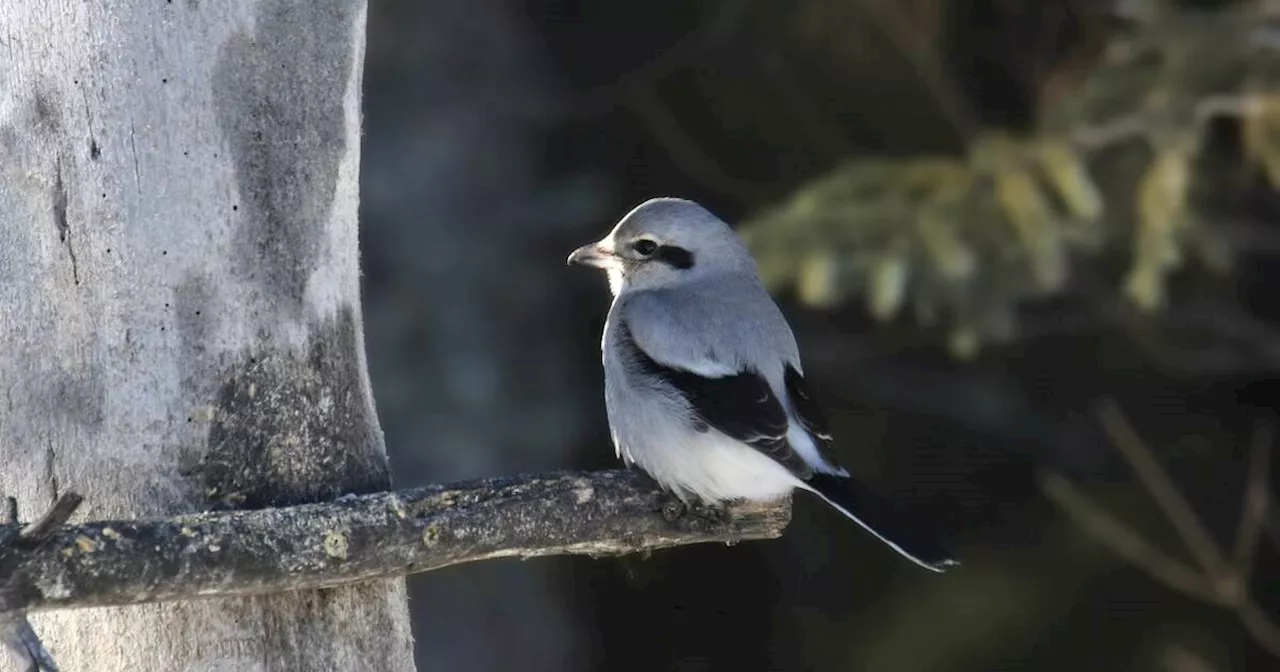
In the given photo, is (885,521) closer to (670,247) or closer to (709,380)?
(709,380)

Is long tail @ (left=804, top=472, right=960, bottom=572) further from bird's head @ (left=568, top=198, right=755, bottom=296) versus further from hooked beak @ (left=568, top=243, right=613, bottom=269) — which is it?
hooked beak @ (left=568, top=243, right=613, bottom=269)

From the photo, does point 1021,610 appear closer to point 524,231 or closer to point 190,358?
point 524,231

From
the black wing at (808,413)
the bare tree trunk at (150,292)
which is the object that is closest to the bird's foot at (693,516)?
the black wing at (808,413)

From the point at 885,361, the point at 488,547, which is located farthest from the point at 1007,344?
the point at 488,547

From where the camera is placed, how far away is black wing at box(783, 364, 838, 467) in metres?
4.50

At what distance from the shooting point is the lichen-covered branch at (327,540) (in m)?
2.59

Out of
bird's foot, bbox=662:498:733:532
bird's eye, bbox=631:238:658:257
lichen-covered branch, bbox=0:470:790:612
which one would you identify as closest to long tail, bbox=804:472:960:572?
bird's foot, bbox=662:498:733:532

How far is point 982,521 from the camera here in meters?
8.25

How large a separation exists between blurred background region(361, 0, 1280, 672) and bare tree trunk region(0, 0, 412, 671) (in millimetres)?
3643

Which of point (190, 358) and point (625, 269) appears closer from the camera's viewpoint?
point (190, 358)

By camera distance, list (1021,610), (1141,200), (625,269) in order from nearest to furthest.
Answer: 1. (625,269)
2. (1141,200)
3. (1021,610)

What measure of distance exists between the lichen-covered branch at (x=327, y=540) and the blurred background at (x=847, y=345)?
127 inches

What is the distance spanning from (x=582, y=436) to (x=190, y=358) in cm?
489

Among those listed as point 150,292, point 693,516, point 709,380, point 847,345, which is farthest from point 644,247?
point 847,345
